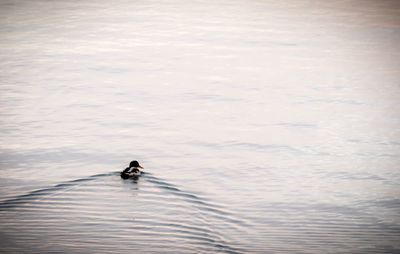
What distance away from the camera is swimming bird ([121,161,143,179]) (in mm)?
9898

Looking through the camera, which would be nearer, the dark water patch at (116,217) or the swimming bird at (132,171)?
the dark water patch at (116,217)

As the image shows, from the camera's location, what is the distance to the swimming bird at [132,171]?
9898 millimetres

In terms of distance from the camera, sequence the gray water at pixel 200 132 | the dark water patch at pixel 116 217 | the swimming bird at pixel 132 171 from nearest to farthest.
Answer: the dark water patch at pixel 116 217 < the gray water at pixel 200 132 < the swimming bird at pixel 132 171

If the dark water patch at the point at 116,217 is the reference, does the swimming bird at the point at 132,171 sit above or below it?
above

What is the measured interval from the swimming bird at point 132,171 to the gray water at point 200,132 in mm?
120

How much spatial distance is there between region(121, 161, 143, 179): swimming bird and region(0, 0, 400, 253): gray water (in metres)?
0.12

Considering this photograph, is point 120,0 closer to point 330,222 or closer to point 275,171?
point 275,171

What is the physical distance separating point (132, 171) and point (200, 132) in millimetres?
2383

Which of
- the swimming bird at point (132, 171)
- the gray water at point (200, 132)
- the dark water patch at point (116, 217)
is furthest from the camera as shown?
the swimming bird at point (132, 171)

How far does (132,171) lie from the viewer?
9945 millimetres

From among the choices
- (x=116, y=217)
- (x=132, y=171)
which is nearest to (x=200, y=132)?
(x=132, y=171)

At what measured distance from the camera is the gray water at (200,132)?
28.3 ft

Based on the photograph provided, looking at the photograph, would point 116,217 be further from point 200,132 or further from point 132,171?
point 200,132

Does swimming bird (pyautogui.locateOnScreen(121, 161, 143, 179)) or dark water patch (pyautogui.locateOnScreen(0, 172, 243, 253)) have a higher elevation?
swimming bird (pyautogui.locateOnScreen(121, 161, 143, 179))
